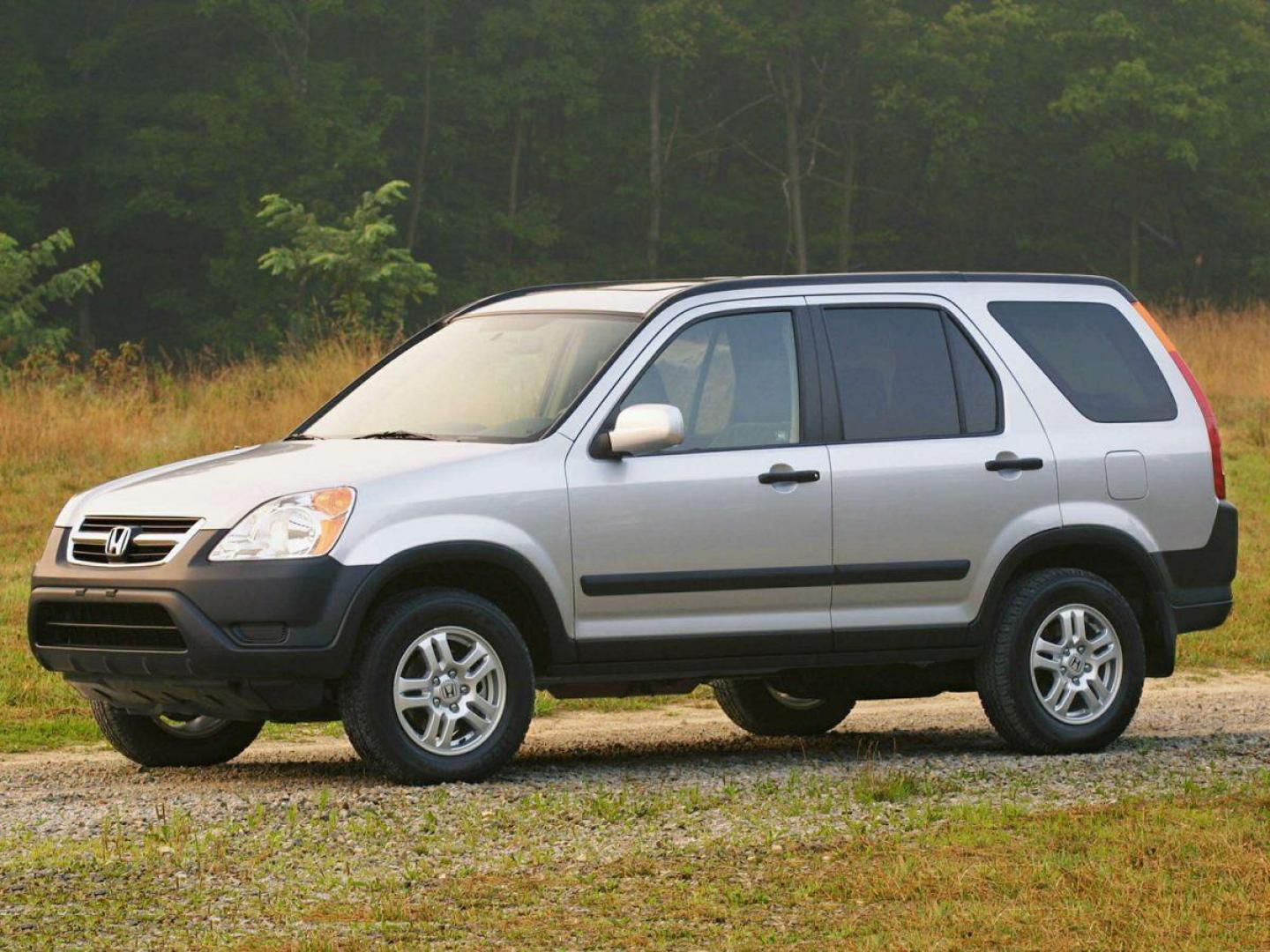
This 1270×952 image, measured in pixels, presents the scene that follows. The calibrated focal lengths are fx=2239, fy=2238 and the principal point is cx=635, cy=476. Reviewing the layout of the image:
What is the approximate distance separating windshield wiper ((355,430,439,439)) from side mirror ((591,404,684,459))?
0.74 m

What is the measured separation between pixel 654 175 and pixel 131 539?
176 feet

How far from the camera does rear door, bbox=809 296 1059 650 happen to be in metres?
9.05

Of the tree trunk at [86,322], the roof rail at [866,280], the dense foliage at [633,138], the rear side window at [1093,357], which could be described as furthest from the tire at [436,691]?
the tree trunk at [86,322]

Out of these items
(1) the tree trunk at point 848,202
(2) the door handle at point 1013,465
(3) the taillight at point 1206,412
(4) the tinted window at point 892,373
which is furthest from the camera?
(1) the tree trunk at point 848,202

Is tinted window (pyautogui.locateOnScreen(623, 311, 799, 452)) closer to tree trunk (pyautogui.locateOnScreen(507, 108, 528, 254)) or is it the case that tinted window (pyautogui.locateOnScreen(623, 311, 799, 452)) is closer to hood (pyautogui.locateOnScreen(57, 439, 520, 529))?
hood (pyautogui.locateOnScreen(57, 439, 520, 529))

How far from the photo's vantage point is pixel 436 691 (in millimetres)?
8258

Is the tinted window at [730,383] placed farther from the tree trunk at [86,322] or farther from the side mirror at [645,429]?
the tree trunk at [86,322]

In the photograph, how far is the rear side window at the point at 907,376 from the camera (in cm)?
917

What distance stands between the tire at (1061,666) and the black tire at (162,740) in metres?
3.12

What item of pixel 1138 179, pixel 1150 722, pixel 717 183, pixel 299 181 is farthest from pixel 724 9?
pixel 1150 722

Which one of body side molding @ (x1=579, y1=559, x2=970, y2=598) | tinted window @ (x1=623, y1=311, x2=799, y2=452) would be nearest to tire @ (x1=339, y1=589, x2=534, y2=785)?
body side molding @ (x1=579, y1=559, x2=970, y2=598)

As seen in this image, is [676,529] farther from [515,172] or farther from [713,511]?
[515,172]

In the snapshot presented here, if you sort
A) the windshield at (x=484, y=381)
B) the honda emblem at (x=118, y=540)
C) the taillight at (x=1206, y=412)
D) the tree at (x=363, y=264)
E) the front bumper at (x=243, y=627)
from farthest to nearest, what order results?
the tree at (x=363, y=264), the taillight at (x=1206, y=412), the windshield at (x=484, y=381), the honda emblem at (x=118, y=540), the front bumper at (x=243, y=627)

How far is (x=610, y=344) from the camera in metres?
8.84
